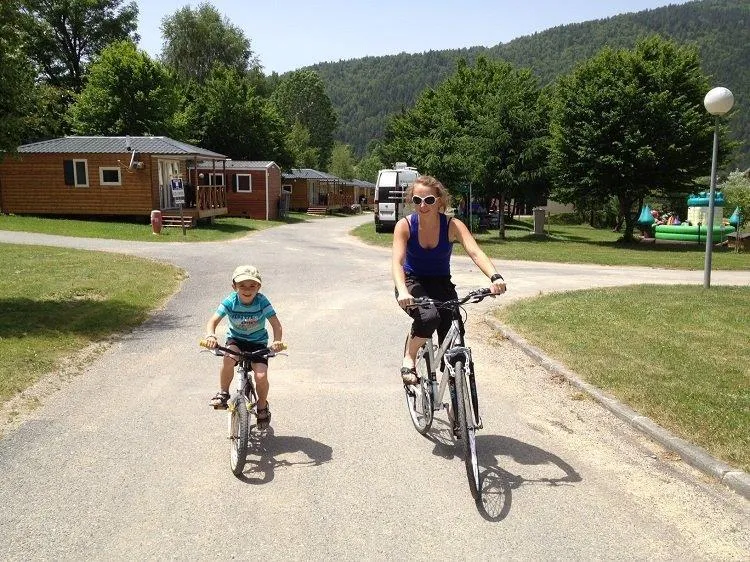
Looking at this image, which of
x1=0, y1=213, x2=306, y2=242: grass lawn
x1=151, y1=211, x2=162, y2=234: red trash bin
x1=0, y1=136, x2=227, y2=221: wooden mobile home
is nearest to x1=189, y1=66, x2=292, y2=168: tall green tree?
x1=0, y1=136, x2=227, y2=221: wooden mobile home

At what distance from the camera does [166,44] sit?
194 feet

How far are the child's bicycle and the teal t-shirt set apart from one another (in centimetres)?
18

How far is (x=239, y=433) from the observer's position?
4363 millimetres

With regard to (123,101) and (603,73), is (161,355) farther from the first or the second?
(123,101)

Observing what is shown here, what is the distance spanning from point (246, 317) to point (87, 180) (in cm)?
2851

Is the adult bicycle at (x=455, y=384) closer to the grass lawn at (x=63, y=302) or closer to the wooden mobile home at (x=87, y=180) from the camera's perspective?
the grass lawn at (x=63, y=302)

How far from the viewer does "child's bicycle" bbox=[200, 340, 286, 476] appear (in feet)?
14.1

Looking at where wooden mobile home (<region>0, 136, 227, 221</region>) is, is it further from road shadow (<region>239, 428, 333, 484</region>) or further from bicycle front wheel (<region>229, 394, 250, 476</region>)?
bicycle front wheel (<region>229, 394, 250, 476</region>)

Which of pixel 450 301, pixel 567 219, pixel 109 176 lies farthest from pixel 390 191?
pixel 567 219

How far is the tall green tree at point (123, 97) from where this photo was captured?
1703 inches

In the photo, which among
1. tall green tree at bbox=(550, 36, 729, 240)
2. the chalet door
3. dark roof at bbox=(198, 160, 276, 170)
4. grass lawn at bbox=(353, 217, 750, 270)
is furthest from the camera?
dark roof at bbox=(198, 160, 276, 170)

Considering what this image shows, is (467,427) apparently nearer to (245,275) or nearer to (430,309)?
(430,309)

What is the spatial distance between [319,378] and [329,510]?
117 inches

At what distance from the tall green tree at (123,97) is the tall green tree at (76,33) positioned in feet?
43.5
